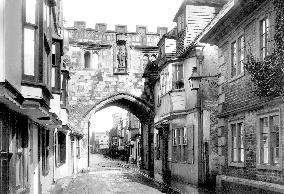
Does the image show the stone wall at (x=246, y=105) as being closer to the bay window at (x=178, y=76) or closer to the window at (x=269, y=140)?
the window at (x=269, y=140)

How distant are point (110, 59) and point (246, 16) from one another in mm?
23943

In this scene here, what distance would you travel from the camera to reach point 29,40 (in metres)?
9.98

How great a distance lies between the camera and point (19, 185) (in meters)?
11.0

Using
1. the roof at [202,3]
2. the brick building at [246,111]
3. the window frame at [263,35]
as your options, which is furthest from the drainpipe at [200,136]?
the window frame at [263,35]

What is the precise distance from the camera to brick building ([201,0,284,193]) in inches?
484

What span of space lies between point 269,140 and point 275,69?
224 cm

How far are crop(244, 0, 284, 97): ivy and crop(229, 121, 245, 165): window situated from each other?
3.05 meters

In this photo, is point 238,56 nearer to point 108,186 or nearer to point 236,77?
point 236,77

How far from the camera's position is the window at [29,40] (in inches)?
389

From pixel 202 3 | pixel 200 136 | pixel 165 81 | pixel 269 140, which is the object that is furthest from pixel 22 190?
pixel 202 3

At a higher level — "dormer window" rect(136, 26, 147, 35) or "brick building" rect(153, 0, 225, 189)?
"dormer window" rect(136, 26, 147, 35)

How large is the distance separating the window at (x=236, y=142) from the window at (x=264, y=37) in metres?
2.81

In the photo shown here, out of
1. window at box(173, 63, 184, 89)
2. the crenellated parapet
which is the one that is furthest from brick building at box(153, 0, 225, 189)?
the crenellated parapet

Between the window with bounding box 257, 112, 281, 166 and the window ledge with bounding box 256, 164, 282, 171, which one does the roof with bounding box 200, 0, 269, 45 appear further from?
the window ledge with bounding box 256, 164, 282, 171
